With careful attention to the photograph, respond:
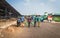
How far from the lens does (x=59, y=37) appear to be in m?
13.3

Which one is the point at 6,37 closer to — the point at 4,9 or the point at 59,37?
the point at 59,37

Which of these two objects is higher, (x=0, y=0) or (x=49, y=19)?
(x=0, y=0)

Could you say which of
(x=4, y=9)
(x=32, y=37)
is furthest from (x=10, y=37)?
(x=4, y=9)

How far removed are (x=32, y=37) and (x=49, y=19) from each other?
25335 millimetres

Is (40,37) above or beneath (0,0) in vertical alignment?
beneath

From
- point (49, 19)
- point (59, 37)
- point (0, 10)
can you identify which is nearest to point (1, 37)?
point (59, 37)

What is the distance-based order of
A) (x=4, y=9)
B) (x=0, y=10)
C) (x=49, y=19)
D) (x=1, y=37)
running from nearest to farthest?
(x=1, y=37), (x=49, y=19), (x=0, y=10), (x=4, y=9)

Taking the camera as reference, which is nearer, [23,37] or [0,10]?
[23,37]

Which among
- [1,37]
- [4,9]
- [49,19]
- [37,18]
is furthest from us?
[4,9]

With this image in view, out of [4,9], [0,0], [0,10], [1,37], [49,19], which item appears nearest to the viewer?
[1,37]

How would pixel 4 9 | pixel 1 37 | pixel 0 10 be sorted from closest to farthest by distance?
pixel 1 37, pixel 0 10, pixel 4 9

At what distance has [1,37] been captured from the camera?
12.9 meters

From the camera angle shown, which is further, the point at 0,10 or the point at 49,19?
the point at 0,10

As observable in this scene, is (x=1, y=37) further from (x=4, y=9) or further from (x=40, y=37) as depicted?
(x=4, y=9)
